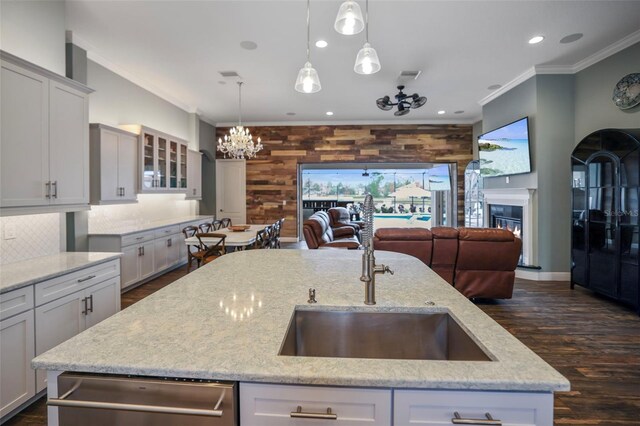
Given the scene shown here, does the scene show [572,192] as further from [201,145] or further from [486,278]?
[201,145]

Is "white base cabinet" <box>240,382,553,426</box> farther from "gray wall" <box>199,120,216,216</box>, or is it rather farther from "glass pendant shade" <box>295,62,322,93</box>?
"gray wall" <box>199,120,216,216</box>

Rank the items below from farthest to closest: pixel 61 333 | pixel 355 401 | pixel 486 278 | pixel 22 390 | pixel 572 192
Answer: pixel 572 192 → pixel 486 278 → pixel 61 333 → pixel 22 390 → pixel 355 401

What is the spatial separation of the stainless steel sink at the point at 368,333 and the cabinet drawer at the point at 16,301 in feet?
5.70

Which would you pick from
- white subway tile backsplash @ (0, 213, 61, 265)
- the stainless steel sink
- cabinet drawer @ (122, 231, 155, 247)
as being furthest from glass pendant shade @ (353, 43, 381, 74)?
cabinet drawer @ (122, 231, 155, 247)

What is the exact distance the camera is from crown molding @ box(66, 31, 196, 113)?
390 cm

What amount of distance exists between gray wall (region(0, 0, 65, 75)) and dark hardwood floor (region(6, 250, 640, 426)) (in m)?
2.70

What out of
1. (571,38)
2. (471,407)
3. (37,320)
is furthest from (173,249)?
(571,38)

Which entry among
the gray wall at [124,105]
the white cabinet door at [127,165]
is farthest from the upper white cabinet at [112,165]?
the gray wall at [124,105]

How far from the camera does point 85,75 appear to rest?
13.3 ft

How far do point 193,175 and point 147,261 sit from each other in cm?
257

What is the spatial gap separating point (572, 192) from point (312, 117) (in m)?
5.44

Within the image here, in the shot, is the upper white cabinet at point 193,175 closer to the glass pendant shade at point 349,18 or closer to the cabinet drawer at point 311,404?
the glass pendant shade at point 349,18

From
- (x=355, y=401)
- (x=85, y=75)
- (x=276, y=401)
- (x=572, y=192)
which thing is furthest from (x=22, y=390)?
(x=572, y=192)

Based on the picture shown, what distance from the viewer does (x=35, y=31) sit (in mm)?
2779
